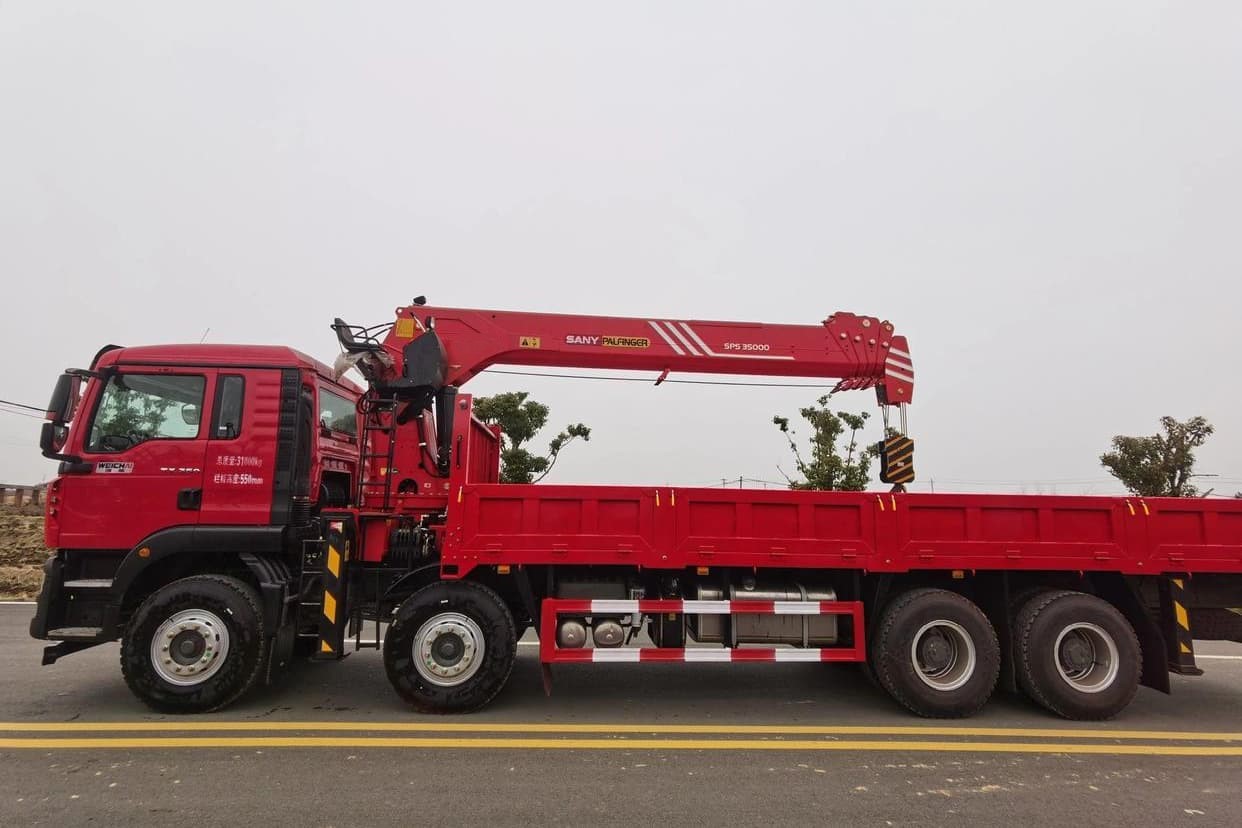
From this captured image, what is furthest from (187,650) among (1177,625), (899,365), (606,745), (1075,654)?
(1177,625)

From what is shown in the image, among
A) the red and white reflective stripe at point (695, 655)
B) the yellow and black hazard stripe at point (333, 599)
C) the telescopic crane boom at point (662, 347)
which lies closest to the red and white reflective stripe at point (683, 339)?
the telescopic crane boom at point (662, 347)

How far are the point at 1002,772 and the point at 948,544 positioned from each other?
180cm

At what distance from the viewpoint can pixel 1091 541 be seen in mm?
5664

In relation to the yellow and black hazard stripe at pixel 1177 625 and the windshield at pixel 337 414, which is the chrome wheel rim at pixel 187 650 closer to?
the windshield at pixel 337 414

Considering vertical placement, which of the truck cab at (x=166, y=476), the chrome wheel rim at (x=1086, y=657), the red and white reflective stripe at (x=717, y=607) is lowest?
the chrome wheel rim at (x=1086, y=657)

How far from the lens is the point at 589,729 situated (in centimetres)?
496

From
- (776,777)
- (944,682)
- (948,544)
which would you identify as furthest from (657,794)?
(948,544)

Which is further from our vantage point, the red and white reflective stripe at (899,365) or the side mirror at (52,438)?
the red and white reflective stripe at (899,365)

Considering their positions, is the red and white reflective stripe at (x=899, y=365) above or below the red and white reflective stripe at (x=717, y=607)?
above

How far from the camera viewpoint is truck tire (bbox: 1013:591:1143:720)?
5422 millimetres

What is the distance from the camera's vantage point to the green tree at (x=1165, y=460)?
54.6 ft

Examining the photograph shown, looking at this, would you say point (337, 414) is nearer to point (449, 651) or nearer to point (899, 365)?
point (449, 651)

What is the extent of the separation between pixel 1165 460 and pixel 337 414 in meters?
19.3

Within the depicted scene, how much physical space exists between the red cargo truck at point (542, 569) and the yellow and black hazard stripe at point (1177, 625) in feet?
0.06
